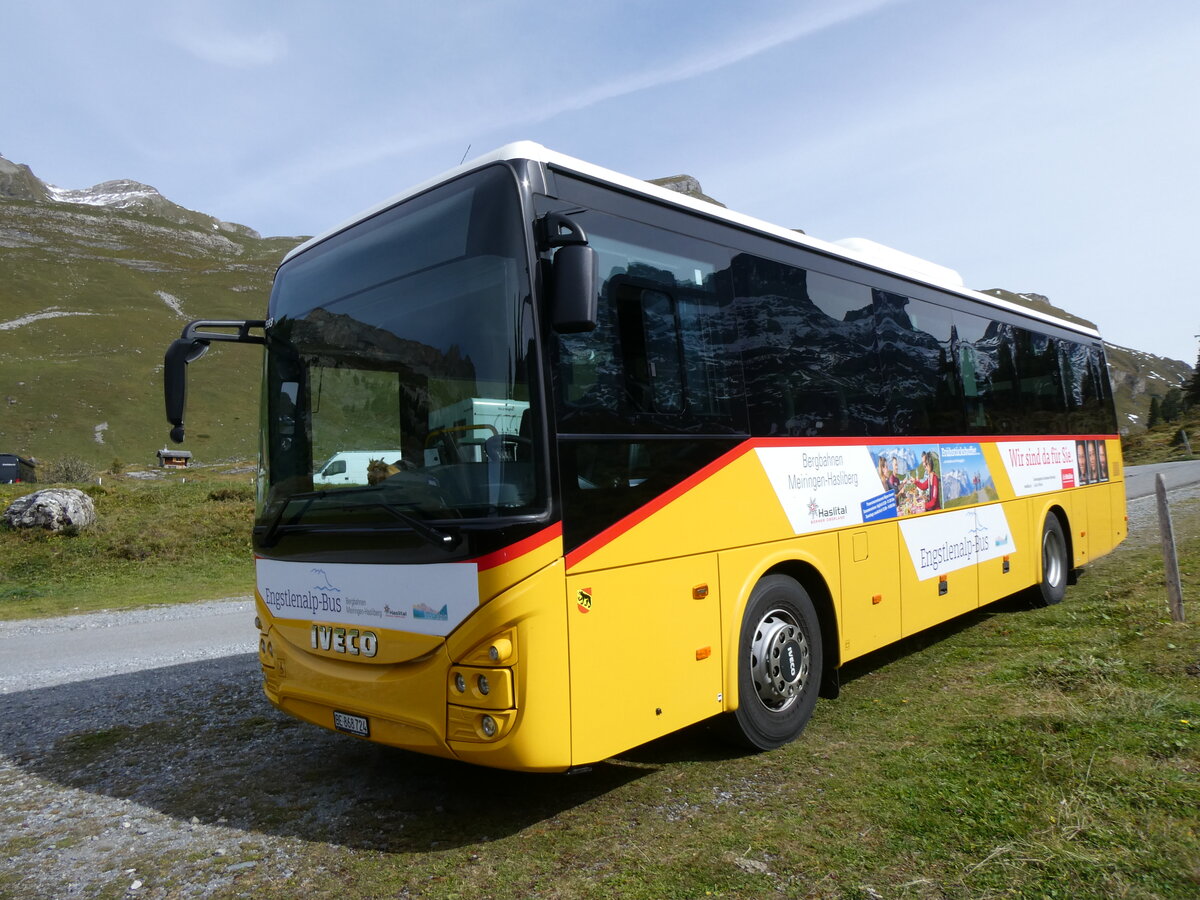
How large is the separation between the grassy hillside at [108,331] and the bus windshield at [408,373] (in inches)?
2620

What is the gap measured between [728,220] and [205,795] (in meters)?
4.82

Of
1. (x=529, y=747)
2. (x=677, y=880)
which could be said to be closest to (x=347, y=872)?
(x=529, y=747)

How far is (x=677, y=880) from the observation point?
3.78 metres

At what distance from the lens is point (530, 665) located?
13.2 feet

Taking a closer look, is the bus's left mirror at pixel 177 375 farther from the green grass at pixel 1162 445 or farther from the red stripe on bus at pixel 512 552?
the green grass at pixel 1162 445

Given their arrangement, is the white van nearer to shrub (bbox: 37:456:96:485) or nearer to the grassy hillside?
shrub (bbox: 37:456:96:485)

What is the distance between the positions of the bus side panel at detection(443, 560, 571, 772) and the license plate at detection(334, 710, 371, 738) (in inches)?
27.6

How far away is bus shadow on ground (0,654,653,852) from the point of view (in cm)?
466

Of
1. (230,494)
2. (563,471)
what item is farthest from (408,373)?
(230,494)

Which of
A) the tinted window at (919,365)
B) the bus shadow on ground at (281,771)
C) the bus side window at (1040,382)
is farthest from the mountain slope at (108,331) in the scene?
the tinted window at (919,365)

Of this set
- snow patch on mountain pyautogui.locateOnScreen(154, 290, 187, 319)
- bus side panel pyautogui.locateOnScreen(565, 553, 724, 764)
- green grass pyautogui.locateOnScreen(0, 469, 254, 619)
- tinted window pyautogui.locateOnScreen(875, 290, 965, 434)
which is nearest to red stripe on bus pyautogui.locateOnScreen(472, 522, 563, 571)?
bus side panel pyautogui.locateOnScreen(565, 553, 724, 764)

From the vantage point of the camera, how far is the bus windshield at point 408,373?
13.8 feet

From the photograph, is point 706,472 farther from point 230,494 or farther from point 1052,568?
point 230,494

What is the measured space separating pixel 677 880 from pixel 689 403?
251cm
